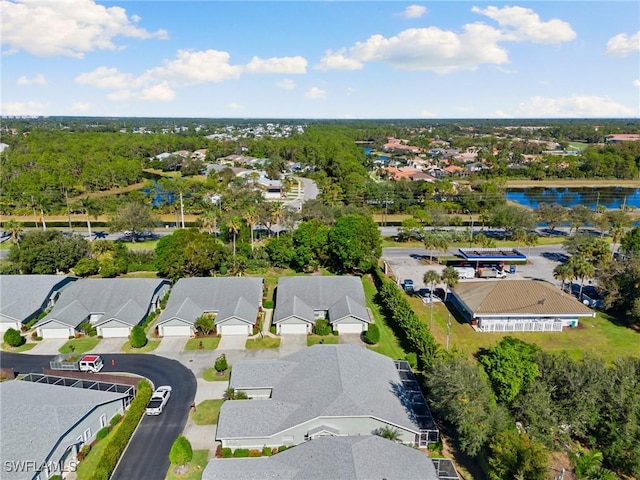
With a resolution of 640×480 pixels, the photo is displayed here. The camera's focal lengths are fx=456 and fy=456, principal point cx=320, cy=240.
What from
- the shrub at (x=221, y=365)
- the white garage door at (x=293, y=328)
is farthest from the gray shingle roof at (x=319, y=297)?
the shrub at (x=221, y=365)

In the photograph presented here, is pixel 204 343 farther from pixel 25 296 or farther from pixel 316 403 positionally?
pixel 25 296

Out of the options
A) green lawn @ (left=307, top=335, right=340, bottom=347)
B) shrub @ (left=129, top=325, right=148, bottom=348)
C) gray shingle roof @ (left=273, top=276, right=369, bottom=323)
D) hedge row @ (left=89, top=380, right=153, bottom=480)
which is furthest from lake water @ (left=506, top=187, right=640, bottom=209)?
hedge row @ (left=89, top=380, right=153, bottom=480)

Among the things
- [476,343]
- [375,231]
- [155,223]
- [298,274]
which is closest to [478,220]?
[375,231]

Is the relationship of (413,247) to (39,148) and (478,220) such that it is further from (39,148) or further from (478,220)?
(39,148)

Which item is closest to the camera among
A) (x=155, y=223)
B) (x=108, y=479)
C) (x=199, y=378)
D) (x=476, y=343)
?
(x=108, y=479)

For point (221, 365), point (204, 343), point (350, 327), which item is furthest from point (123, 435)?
point (350, 327)

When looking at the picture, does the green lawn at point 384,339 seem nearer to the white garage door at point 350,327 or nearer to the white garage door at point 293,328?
the white garage door at point 350,327
